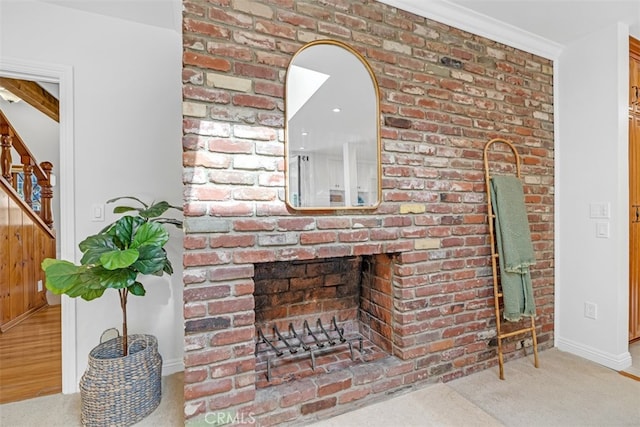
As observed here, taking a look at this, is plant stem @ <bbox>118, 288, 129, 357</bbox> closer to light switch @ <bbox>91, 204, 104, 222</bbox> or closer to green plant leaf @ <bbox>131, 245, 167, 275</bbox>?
green plant leaf @ <bbox>131, 245, 167, 275</bbox>

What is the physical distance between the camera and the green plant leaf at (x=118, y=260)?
1.35m

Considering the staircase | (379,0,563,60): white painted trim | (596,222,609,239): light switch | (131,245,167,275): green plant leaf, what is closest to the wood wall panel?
the staircase

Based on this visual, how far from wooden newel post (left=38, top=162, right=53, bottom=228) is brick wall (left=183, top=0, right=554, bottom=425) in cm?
417

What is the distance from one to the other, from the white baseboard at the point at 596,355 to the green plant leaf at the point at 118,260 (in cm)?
315

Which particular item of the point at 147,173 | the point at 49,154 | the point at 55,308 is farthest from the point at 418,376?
the point at 49,154

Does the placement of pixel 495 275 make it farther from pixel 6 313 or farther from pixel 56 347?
pixel 6 313

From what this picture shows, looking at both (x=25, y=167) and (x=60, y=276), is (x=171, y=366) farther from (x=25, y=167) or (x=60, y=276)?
(x=25, y=167)

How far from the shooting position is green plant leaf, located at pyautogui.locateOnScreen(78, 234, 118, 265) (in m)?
1.48

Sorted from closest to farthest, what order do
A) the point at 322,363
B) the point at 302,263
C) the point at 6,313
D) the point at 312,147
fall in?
the point at 312,147 < the point at 322,363 < the point at 302,263 < the point at 6,313

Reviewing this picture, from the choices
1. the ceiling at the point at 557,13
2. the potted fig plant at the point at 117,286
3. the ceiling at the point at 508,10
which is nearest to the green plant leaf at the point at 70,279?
the potted fig plant at the point at 117,286

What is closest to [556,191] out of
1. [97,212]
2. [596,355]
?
[596,355]

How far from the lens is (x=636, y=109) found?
2398mm

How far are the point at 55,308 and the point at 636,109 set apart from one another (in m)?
6.05

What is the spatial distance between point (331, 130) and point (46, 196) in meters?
4.67
